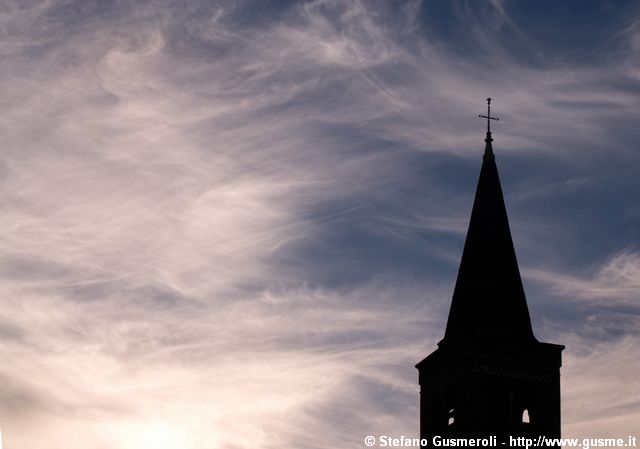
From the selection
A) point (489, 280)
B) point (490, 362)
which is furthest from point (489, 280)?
point (490, 362)

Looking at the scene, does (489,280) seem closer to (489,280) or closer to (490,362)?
(489,280)

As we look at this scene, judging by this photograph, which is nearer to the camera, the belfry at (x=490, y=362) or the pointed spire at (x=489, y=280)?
the belfry at (x=490, y=362)

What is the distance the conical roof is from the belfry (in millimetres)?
43

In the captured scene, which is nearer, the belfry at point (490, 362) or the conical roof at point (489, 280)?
the belfry at point (490, 362)

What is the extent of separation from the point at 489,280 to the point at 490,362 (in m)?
4.16

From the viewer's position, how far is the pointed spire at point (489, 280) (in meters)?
71.6

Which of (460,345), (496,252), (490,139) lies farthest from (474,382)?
(490,139)

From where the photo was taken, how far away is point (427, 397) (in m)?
74.1

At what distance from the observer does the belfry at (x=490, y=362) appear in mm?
69938

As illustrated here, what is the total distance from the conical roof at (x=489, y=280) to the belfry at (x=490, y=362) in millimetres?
43

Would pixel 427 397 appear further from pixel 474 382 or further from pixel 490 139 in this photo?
pixel 490 139

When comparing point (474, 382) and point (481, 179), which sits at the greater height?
point (481, 179)

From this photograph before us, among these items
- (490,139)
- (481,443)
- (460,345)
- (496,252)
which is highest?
(490,139)

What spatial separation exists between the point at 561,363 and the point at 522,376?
2033mm
